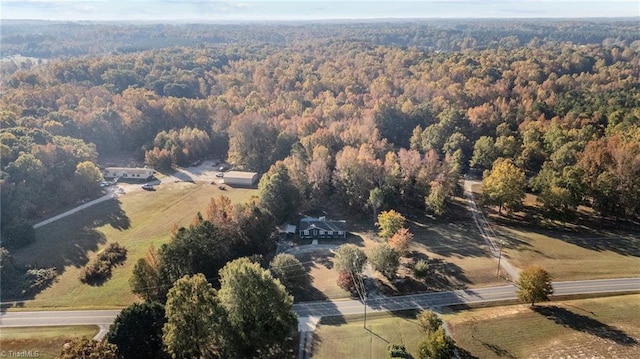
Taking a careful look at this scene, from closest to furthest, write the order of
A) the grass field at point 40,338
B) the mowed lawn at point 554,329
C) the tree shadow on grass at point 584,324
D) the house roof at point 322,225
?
the mowed lawn at point 554,329, the grass field at point 40,338, the tree shadow on grass at point 584,324, the house roof at point 322,225

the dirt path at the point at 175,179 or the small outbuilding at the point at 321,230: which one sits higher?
the small outbuilding at the point at 321,230

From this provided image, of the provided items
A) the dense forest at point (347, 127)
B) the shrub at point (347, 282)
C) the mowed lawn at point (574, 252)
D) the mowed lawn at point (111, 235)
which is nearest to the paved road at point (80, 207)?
the mowed lawn at point (111, 235)

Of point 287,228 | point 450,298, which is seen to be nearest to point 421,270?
point 450,298

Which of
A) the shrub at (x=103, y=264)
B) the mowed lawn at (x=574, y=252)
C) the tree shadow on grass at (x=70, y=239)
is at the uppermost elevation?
the mowed lawn at (x=574, y=252)

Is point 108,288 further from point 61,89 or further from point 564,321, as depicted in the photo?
point 61,89

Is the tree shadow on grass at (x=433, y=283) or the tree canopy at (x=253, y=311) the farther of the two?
the tree shadow on grass at (x=433, y=283)

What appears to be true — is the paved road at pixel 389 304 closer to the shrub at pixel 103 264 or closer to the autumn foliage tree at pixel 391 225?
the shrub at pixel 103 264

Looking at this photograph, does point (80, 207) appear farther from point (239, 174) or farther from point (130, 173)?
point (239, 174)

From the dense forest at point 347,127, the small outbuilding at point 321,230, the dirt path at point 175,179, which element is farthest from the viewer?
the dirt path at point 175,179

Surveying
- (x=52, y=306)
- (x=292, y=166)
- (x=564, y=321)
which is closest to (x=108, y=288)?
(x=52, y=306)
